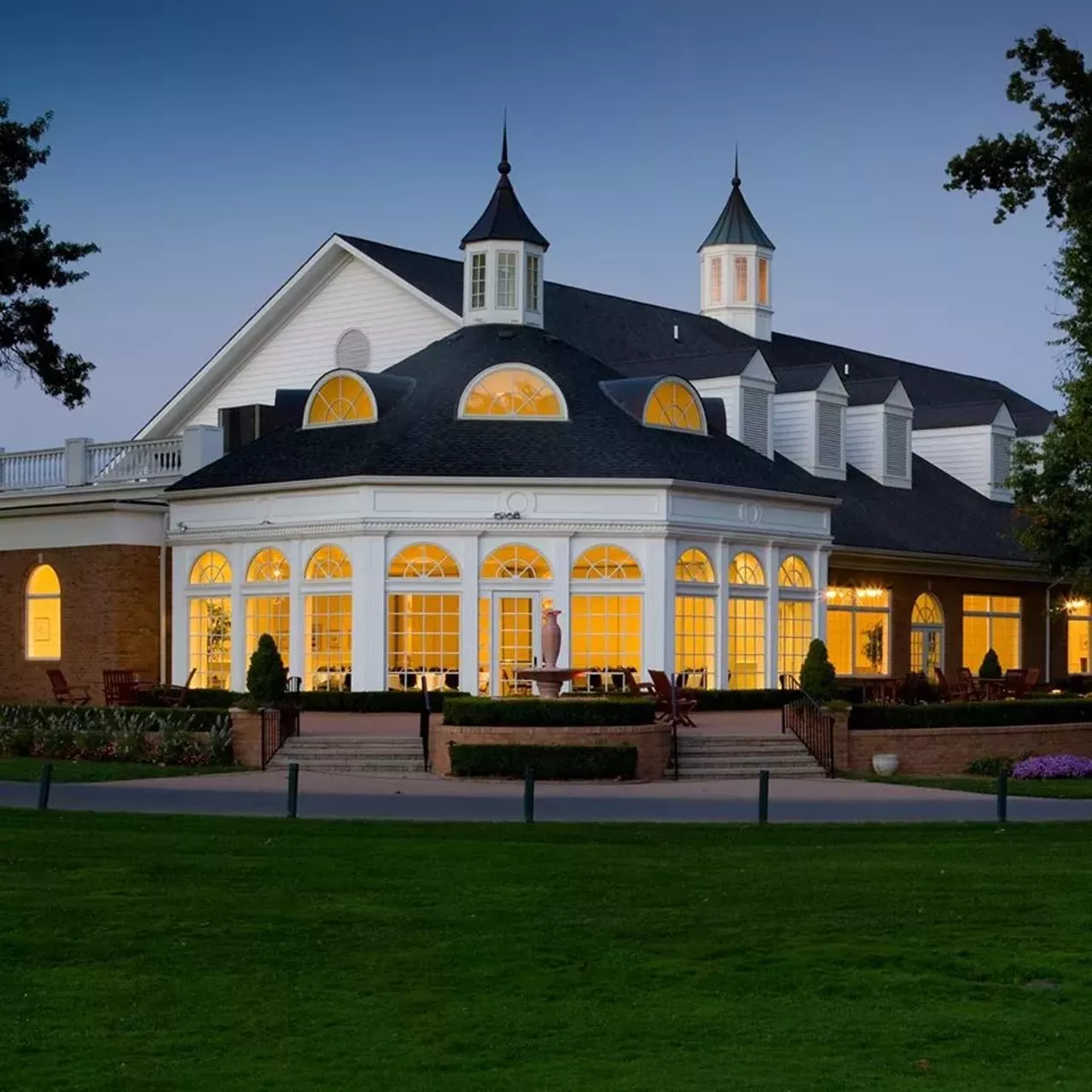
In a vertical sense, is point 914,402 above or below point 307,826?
above

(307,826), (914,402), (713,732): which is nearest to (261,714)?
(713,732)

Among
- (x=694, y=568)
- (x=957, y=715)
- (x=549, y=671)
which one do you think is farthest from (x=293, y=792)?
(x=694, y=568)

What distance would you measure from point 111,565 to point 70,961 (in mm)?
30482

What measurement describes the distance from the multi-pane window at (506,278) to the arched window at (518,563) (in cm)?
809

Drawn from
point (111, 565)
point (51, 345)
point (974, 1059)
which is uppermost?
point (51, 345)

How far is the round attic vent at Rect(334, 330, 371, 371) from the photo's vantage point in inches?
1939

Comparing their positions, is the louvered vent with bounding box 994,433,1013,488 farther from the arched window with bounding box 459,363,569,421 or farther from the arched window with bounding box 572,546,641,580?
the arched window with bounding box 572,546,641,580

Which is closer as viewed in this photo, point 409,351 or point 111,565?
point 111,565

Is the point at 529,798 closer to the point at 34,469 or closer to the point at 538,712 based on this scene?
the point at 538,712

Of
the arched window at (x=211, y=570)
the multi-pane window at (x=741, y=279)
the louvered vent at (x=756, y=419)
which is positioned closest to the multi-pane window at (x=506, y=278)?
A: the louvered vent at (x=756, y=419)

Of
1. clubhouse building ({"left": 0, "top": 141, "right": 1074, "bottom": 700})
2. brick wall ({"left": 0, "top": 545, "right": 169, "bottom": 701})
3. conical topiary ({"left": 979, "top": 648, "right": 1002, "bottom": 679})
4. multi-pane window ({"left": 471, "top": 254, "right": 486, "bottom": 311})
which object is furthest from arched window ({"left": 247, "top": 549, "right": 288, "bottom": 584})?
conical topiary ({"left": 979, "top": 648, "right": 1002, "bottom": 679})

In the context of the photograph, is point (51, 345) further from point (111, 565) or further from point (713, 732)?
point (713, 732)

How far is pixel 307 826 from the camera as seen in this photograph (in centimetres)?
2253

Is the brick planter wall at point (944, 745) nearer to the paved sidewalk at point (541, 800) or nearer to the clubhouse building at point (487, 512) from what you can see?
the paved sidewalk at point (541, 800)
